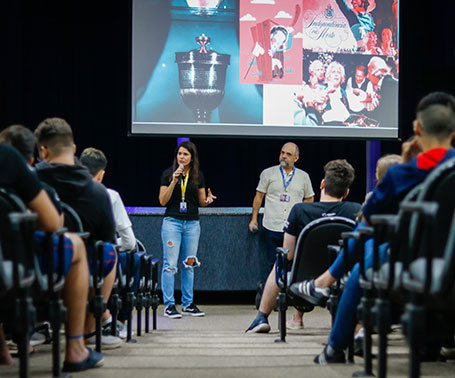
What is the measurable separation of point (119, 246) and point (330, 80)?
3.55m

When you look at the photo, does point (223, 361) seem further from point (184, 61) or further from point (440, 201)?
point (184, 61)

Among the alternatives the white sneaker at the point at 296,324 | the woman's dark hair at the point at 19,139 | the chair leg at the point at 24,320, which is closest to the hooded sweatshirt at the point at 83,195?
the woman's dark hair at the point at 19,139

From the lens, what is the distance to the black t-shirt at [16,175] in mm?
1900

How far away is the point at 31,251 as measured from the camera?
6.18ft

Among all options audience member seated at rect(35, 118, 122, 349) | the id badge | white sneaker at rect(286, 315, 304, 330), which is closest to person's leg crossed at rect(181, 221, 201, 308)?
the id badge

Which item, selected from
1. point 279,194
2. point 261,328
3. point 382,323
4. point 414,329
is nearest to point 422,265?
point 414,329

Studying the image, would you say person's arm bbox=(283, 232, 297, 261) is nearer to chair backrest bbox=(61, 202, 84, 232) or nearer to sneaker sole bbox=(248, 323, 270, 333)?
sneaker sole bbox=(248, 323, 270, 333)

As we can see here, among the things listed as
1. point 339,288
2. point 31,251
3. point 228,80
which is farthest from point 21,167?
point 228,80

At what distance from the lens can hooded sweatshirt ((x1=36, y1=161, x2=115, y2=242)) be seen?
2488mm

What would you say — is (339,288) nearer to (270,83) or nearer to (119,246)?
(119,246)

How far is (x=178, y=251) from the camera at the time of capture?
5.07 m

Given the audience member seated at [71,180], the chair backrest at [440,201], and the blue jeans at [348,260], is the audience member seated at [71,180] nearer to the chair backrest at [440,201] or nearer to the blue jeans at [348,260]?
the blue jeans at [348,260]

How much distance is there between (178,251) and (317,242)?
199 cm

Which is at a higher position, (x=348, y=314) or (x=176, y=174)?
(x=176, y=174)
